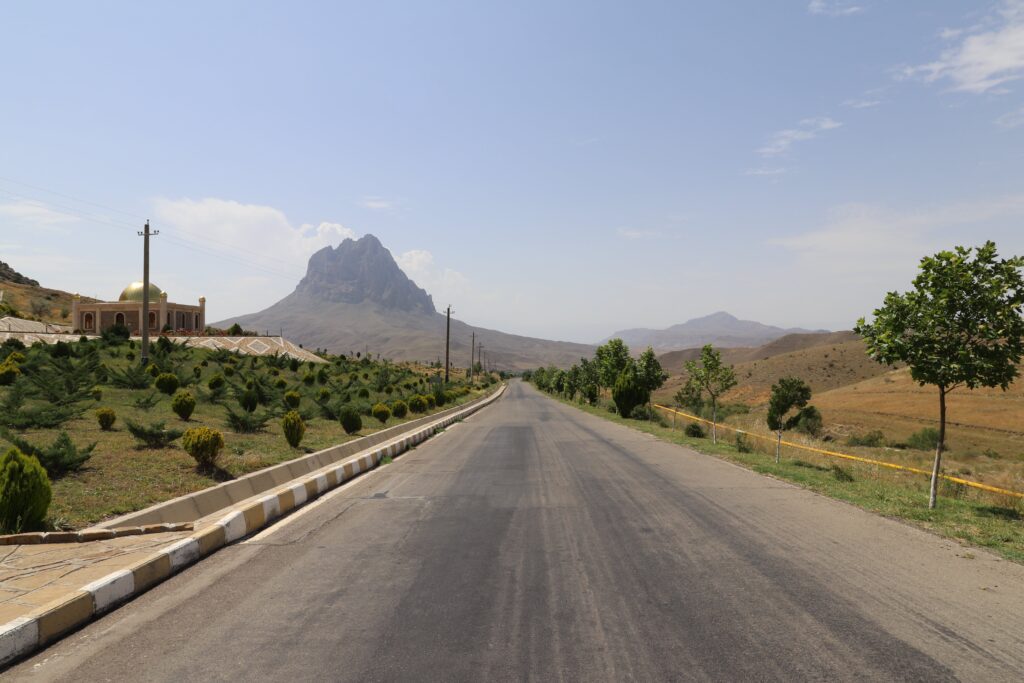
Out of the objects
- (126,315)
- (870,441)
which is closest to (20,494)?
(870,441)

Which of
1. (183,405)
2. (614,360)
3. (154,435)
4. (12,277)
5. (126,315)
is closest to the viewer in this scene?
(154,435)

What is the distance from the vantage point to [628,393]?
41375 mm

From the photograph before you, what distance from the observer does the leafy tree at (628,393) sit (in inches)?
1631

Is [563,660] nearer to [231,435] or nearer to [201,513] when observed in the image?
[201,513]

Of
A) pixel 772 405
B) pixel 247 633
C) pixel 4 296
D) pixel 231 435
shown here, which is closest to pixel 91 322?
pixel 4 296

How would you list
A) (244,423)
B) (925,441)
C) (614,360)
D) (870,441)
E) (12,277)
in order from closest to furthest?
(244,423) < (870,441) < (925,441) < (614,360) < (12,277)

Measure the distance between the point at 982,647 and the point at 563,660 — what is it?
3.13m

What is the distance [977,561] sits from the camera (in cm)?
691

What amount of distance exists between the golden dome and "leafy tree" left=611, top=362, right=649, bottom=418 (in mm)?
65262

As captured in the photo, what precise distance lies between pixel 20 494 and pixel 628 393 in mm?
37116

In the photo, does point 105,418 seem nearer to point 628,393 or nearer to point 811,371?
point 628,393

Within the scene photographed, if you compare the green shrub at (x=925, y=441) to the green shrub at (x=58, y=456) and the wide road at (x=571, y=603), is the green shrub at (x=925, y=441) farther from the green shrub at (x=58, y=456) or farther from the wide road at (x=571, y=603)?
the green shrub at (x=58, y=456)

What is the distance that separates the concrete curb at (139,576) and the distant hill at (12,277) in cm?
13202

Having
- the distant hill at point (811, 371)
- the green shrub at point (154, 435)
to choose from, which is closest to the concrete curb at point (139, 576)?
the green shrub at point (154, 435)
